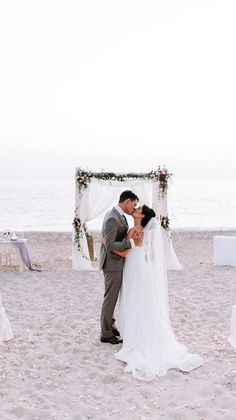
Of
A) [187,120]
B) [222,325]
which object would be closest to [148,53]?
[222,325]

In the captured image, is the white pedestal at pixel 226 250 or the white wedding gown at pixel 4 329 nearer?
the white wedding gown at pixel 4 329

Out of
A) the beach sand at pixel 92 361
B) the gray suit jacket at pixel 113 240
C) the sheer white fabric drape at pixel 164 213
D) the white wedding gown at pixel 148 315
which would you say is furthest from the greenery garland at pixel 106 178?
the white wedding gown at pixel 148 315

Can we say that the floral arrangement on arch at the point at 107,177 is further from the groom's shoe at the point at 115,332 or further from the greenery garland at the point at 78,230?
the groom's shoe at the point at 115,332

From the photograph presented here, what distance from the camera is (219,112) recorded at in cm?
3425

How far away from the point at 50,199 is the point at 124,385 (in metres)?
50.1

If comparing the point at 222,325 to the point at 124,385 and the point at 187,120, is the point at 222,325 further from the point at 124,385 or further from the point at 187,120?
the point at 187,120

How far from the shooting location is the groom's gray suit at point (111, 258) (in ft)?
18.1

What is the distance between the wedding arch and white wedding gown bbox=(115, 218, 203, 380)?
5.67m

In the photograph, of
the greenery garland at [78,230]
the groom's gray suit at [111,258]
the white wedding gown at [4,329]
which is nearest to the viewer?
the groom's gray suit at [111,258]

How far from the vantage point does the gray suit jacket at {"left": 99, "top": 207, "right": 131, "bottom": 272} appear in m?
5.48

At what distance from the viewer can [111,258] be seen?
18.4 ft

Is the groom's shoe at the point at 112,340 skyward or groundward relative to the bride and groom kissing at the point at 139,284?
groundward

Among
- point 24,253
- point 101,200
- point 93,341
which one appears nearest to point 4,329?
point 93,341

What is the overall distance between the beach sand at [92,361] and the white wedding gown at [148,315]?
0.56 feet
